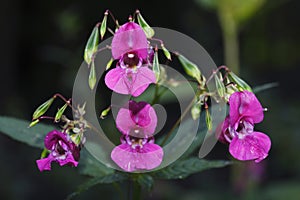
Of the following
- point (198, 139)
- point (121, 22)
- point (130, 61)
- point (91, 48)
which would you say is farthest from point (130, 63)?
point (121, 22)

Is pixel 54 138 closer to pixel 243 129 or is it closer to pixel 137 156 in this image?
pixel 137 156

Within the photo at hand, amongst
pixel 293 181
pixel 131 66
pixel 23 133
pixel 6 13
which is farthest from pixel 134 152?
pixel 6 13

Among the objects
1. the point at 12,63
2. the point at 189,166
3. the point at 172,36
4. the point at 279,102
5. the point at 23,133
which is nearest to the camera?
the point at 189,166

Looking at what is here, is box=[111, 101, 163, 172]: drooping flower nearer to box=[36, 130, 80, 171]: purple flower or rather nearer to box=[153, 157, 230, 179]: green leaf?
box=[36, 130, 80, 171]: purple flower

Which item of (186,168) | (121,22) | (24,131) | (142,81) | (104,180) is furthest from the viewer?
(121,22)

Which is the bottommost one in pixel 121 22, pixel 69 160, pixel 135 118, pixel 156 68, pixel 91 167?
pixel 91 167

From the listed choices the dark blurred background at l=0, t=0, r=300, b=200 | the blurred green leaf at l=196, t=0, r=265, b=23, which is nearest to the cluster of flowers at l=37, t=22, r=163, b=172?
the blurred green leaf at l=196, t=0, r=265, b=23

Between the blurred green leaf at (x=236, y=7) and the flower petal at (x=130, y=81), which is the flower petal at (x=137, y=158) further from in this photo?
the blurred green leaf at (x=236, y=7)

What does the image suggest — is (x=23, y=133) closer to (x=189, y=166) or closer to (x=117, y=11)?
(x=189, y=166)
